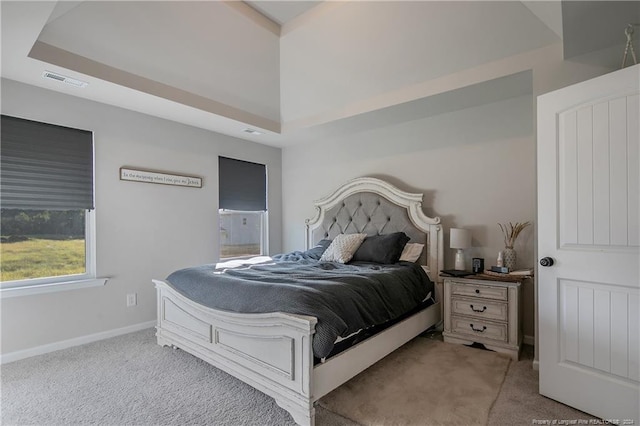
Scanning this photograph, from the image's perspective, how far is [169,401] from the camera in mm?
2094

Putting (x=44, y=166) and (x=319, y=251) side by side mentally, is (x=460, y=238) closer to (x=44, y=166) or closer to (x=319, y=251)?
(x=319, y=251)

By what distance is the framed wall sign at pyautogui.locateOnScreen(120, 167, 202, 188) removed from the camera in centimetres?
344

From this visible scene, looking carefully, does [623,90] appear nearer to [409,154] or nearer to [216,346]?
[409,154]

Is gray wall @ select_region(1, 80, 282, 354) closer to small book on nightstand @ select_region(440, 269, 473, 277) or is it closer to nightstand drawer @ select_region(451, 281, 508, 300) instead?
small book on nightstand @ select_region(440, 269, 473, 277)

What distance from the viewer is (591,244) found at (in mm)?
1880

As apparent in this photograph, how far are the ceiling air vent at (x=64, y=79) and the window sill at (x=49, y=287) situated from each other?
5.81 ft

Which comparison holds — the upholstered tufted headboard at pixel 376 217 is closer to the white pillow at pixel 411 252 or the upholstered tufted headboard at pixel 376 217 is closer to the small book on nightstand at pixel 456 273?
the white pillow at pixel 411 252

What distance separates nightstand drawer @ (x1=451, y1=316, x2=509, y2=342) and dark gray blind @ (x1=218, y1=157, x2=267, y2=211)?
3017 millimetres

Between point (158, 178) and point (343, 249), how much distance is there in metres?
2.20

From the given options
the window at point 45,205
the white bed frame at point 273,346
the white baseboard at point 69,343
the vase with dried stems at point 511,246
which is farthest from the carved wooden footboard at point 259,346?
the vase with dried stems at point 511,246

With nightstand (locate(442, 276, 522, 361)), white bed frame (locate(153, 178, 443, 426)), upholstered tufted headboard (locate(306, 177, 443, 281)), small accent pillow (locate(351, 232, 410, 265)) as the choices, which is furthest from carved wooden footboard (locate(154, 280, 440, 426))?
upholstered tufted headboard (locate(306, 177, 443, 281))

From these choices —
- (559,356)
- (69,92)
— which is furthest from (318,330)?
(69,92)

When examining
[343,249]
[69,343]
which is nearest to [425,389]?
[343,249]

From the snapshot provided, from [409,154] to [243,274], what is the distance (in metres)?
2.39
